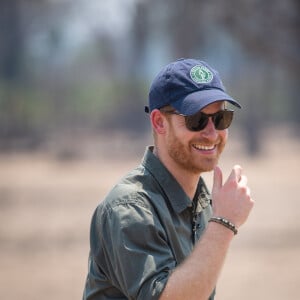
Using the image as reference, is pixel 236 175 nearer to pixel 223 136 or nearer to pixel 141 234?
pixel 223 136

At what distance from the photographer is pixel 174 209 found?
2.70 meters

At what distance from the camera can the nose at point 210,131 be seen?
2709 mm

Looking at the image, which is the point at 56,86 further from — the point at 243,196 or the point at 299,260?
the point at 243,196

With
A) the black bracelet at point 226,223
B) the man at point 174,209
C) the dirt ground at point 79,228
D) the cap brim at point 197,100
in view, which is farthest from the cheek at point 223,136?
the dirt ground at point 79,228

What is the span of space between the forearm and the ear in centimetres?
38

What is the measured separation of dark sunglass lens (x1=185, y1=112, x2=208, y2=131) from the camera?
106 inches

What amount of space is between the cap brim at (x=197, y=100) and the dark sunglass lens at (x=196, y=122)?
0.03 m

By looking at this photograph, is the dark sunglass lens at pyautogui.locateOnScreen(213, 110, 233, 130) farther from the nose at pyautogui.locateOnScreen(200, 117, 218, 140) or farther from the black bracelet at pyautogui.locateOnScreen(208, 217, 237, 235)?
the black bracelet at pyautogui.locateOnScreen(208, 217, 237, 235)

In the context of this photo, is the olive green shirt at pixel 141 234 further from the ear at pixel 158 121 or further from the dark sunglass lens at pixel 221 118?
the dark sunglass lens at pixel 221 118

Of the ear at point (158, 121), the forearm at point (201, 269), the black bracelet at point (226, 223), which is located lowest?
the forearm at point (201, 269)

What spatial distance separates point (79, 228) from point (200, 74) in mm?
9465

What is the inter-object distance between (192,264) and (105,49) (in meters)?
28.8

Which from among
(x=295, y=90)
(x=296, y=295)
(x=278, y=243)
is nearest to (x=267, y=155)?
(x=295, y=90)

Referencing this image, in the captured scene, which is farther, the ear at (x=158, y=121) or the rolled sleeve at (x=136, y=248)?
the ear at (x=158, y=121)
